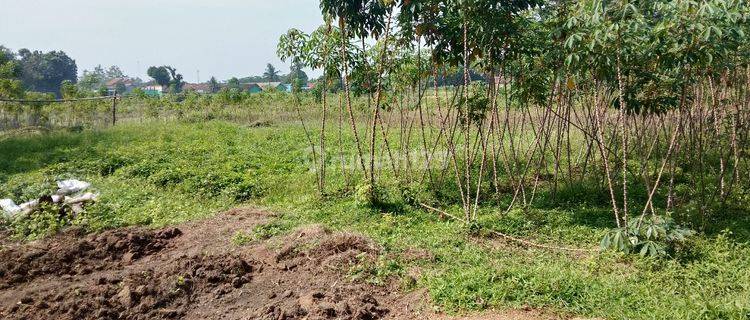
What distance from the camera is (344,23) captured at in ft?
19.4

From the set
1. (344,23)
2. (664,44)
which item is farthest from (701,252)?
(344,23)

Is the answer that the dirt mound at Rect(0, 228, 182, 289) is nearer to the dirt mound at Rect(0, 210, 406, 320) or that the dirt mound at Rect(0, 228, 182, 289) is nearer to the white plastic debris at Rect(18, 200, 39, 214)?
the dirt mound at Rect(0, 210, 406, 320)

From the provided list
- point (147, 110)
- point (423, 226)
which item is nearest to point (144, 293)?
point (423, 226)

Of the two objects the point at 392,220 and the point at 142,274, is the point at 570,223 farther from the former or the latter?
the point at 142,274

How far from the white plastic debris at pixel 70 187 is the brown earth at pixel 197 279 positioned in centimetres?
158

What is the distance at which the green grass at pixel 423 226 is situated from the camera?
337 centimetres

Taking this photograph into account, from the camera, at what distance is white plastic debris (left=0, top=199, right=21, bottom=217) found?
6109 millimetres

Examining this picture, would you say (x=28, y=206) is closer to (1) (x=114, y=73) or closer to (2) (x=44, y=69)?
(2) (x=44, y=69)

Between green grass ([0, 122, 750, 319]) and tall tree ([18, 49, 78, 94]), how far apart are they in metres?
44.1

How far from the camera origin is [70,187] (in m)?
6.92

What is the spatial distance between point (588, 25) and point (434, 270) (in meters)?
2.23

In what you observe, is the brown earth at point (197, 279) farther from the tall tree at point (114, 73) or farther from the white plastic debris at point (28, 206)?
the tall tree at point (114, 73)

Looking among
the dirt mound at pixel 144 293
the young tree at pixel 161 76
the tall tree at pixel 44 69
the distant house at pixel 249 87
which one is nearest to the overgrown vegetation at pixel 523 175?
the dirt mound at pixel 144 293

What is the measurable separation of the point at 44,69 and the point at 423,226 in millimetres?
55062
